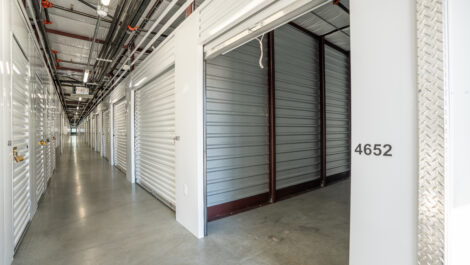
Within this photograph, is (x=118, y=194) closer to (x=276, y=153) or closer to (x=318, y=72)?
(x=276, y=153)

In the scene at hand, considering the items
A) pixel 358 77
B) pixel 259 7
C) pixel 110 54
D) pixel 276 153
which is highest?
pixel 110 54

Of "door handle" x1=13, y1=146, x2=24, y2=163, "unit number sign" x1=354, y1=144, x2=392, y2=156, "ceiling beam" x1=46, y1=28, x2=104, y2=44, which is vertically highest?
"ceiling beam" x1=46, y1=28, x2=104, y2=44

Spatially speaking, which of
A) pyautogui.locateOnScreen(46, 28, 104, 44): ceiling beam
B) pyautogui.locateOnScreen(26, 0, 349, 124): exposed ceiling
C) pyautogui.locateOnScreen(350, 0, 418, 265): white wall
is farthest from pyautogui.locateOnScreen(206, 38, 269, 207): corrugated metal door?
pyautogui.locateOnScreen(46, 28, 104, 44): ceiling beam

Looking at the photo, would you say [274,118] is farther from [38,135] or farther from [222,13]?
[38,135]

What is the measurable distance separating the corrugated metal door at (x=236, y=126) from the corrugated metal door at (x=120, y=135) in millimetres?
Result: 4587

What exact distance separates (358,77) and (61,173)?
8.68 meters

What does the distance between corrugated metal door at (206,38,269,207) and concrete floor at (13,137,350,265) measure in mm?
504

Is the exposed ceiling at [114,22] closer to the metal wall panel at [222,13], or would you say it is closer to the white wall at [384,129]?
the metal wall panel at [222,13]

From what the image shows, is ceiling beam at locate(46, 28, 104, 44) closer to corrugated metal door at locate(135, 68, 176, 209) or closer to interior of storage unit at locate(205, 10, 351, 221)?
corrugated metal door at locate(135, 68, 176, 209)

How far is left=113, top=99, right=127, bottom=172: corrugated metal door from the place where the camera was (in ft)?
23.0

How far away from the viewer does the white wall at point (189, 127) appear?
9.05 feet

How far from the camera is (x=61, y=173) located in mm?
6961

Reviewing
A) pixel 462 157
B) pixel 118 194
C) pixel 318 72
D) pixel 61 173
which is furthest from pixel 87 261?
pixel 61 173

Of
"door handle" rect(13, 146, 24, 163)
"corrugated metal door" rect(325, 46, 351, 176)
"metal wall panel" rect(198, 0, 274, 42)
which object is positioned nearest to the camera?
"metal wall panel" rect(198, 0, 274, 42)
